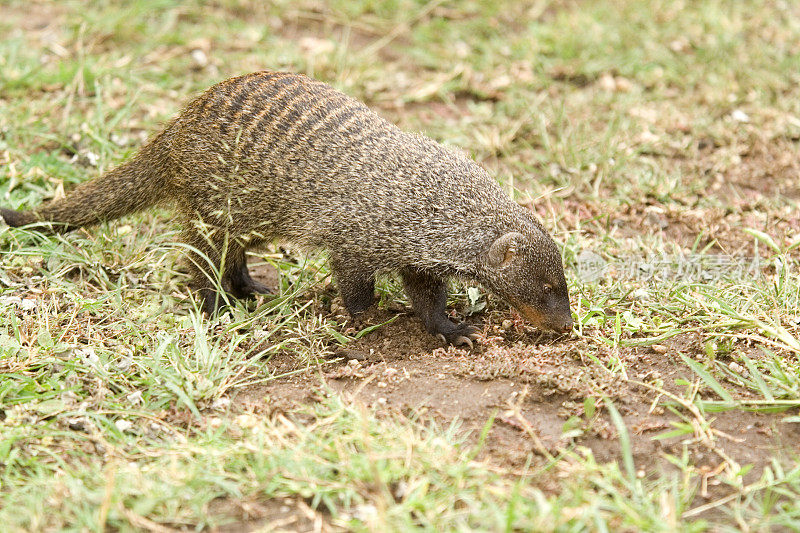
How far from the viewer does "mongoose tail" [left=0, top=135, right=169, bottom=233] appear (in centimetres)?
455

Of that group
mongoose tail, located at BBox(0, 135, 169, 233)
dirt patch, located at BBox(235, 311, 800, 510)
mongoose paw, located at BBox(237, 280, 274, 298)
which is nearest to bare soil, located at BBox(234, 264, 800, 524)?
dirt patch, located at BBox(235, 311, 800, 510)

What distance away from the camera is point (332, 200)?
4.21m

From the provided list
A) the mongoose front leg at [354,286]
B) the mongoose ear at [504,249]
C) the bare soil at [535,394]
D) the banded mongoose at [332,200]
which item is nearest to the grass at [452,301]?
the bare soil at [535,394]

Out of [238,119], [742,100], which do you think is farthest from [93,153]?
[742,100]

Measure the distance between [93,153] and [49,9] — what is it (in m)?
2.22

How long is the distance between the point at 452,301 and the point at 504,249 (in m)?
0.74

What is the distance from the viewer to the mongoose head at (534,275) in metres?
3.95

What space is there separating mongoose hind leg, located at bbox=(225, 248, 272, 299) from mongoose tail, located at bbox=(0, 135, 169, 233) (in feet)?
1.92

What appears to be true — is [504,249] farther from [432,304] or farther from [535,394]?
[535,394]

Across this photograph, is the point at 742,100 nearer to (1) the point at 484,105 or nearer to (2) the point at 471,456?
(1) the point at 484,105

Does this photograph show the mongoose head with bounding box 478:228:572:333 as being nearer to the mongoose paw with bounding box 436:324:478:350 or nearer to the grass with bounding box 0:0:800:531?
the grass with bounding box 0:0:800:531

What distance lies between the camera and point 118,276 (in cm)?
460

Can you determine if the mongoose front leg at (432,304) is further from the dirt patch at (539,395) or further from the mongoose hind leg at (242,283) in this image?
the mongoose hind leg at (242,283)

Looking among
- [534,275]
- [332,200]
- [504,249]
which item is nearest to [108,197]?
[332,200]
